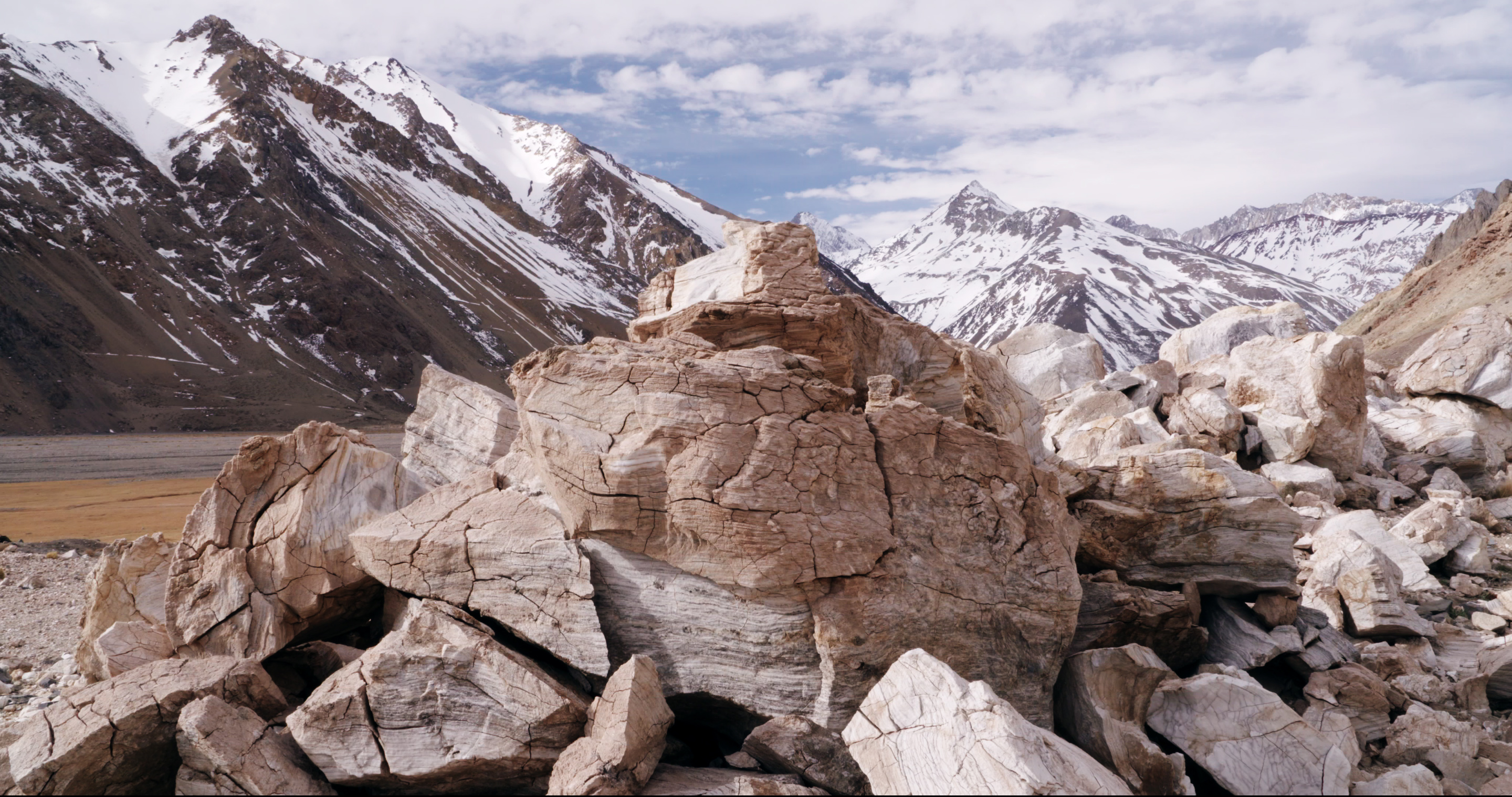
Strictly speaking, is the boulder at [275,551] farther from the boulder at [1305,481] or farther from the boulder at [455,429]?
the boulder at [1305,481]

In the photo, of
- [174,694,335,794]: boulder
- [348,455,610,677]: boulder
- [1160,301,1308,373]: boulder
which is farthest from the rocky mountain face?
[1160,301,1308,373]: boulder

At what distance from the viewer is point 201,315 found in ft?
338

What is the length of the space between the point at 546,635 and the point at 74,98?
184 metres

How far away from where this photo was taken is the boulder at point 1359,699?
23.7 ft

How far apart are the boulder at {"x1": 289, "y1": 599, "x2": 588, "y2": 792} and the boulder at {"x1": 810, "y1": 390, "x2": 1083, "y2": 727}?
2172 mm

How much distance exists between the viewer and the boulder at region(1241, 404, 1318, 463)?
14.7 metres

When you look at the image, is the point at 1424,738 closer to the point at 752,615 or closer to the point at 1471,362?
the point at 752,615

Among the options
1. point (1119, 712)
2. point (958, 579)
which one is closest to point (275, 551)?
point (958, 579)

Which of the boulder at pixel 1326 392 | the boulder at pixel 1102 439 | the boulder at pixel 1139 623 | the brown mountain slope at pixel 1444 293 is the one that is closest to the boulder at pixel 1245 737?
the boulder at pixel 1139 623

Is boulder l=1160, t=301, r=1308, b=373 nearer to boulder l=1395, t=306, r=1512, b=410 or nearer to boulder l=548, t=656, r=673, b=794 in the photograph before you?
boulder l=1395, t=306, r=1512, b=410

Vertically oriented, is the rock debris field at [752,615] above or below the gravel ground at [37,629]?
above

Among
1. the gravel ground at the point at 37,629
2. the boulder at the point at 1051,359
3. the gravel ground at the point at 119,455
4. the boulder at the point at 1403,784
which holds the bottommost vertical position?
the gravel ground at the point at 119,455

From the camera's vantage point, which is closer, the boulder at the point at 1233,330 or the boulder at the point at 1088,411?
the boulder at the point at 1088,411

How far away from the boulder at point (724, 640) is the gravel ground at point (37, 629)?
5385 mm
